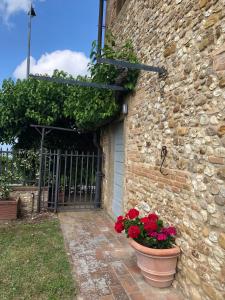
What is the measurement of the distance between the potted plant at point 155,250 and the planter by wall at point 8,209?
12.2 feet

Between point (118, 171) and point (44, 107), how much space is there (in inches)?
120

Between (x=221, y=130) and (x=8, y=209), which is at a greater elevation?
(x=221, y=130)

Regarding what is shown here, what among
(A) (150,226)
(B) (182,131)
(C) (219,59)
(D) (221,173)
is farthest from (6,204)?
(C) (219,59)

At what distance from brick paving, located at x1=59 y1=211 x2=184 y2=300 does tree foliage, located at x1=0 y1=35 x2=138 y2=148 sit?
2486mm

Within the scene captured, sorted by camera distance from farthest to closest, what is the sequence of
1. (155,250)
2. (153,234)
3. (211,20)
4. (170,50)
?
(170,50)
(153,234)
(155,250)
(211,20)

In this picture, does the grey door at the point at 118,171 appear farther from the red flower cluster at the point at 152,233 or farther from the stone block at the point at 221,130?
the stone block at the point at 221,130

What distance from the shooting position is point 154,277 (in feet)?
9.68

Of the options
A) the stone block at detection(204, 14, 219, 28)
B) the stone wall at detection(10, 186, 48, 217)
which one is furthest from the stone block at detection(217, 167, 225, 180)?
the stone wall at detection(10, 186, 48, 217)

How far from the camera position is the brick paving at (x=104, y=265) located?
111 inches

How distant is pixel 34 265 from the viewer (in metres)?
3.51

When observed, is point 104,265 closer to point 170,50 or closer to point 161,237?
point 161,237

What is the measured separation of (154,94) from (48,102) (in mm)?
4191

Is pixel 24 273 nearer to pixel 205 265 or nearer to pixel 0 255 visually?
pixel 0 255

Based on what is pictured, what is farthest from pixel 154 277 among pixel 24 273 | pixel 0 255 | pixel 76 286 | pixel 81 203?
pixel 81 203
